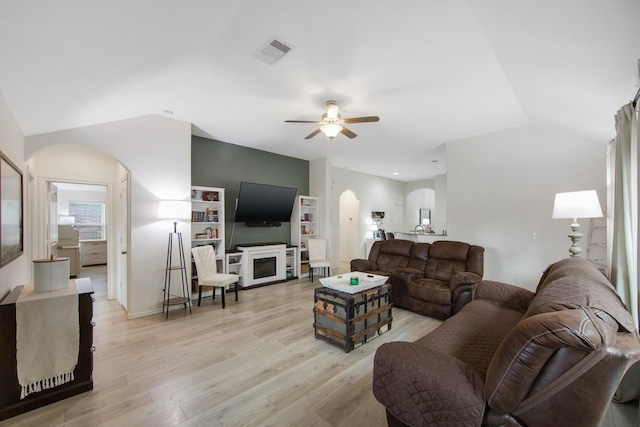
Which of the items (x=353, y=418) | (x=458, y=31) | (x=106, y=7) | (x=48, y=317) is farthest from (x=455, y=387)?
(x=48, y=317)

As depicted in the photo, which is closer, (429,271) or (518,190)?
(429,271)

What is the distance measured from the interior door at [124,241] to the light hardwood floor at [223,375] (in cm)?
51

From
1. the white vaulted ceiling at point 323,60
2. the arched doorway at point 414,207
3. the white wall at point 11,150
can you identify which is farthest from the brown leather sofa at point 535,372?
the arched doorway at point 414,207

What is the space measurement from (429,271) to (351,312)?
1954 millimetres

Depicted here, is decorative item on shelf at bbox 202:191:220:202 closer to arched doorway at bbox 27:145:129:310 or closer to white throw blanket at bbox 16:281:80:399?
arched doorway at bbox 27:145:129:310

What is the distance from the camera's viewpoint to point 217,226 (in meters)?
4.98

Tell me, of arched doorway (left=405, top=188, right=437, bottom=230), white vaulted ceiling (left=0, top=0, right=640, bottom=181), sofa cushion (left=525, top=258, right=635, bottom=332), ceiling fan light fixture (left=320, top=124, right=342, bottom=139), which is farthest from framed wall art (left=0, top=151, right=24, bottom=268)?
arched doorway (left=405, top=188, right=437, bottom=230)

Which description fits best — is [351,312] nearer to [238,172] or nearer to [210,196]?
[210,196]

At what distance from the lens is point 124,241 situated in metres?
3.96

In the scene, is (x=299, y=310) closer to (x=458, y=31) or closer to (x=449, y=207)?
(x=449, y=207)

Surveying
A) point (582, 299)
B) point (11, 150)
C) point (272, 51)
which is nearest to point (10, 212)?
point (11, 150)

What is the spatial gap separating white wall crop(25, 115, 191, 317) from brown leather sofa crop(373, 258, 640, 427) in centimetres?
360

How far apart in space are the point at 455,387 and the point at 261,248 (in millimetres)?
4451

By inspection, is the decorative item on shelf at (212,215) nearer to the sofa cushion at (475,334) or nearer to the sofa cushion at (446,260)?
the sofa cushion at (446,260)
